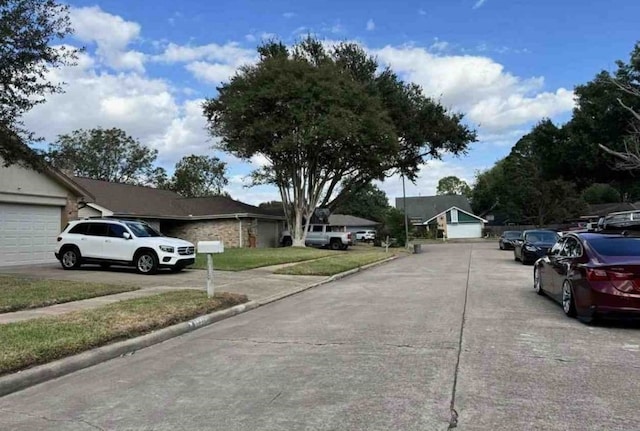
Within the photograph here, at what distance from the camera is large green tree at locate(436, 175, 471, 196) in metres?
131

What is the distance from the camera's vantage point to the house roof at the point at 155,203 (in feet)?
112

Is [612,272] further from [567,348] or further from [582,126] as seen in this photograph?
[582,126]

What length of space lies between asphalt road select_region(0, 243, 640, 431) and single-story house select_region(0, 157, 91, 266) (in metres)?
13.5

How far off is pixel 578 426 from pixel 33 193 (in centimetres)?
2102

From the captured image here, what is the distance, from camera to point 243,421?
5.00 metres

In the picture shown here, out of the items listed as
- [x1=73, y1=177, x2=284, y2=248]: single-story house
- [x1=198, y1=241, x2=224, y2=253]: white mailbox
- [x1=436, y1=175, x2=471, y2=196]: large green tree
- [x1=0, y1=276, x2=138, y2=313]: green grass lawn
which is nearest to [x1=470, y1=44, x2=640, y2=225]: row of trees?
[x1=73, y1=177, x2=284, y2=248]: single-story house

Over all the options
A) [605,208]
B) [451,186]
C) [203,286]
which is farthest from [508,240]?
[451,186]

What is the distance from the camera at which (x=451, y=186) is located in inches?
5251

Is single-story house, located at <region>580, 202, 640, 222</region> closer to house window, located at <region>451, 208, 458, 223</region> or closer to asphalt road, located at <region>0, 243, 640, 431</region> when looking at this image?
house window, located at <region>451, 208, 458, 223</region>

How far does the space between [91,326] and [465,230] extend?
3046 inches

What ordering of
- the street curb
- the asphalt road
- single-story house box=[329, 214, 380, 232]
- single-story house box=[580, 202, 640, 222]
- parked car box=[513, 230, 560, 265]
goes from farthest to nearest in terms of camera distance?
single-story house box=[329, 214, 380, 232] < single-story house box=[580, 202, 640, 222] < parked car box=[513, 230, 560, 265] < the street curb < the asphalt road

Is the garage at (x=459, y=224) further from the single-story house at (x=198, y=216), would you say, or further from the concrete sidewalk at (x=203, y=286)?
the concrete sidewalk at (x=203, y=286)

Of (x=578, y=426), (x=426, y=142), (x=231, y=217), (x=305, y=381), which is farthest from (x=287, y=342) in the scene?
(x=426, y=142)

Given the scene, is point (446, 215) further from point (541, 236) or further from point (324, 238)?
point (541, 236)
